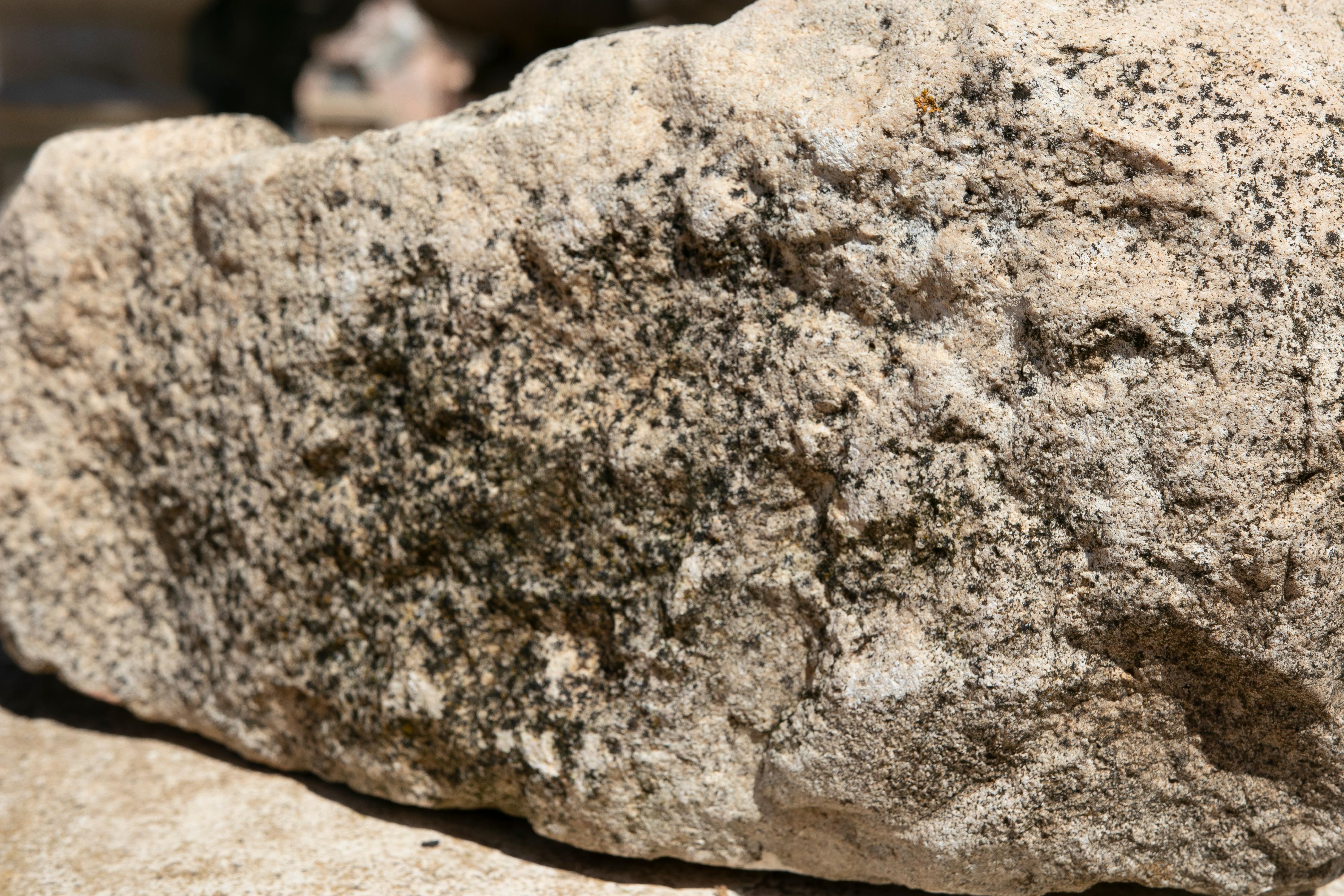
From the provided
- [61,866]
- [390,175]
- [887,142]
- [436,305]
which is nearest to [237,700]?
[61,866]

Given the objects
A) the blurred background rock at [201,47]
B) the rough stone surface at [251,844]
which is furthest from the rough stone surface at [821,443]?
the blurred background rock at [201,47]

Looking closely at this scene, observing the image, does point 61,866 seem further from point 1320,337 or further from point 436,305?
point 1320,337

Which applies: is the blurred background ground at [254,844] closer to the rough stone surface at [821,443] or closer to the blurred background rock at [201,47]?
the rough stone surface at [821,443]

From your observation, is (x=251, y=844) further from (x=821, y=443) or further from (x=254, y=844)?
(x=821, y=443)

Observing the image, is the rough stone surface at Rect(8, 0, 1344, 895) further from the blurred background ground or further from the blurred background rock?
the blurred background rock

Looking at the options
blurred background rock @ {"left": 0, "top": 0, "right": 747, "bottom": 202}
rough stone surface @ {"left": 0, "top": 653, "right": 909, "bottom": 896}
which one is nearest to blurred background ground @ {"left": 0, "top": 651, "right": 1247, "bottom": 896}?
rough stone surface @ {"left": 0, "top": 653, "right": 909, "bottom": 896}

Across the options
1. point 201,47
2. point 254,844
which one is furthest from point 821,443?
point 201,47
